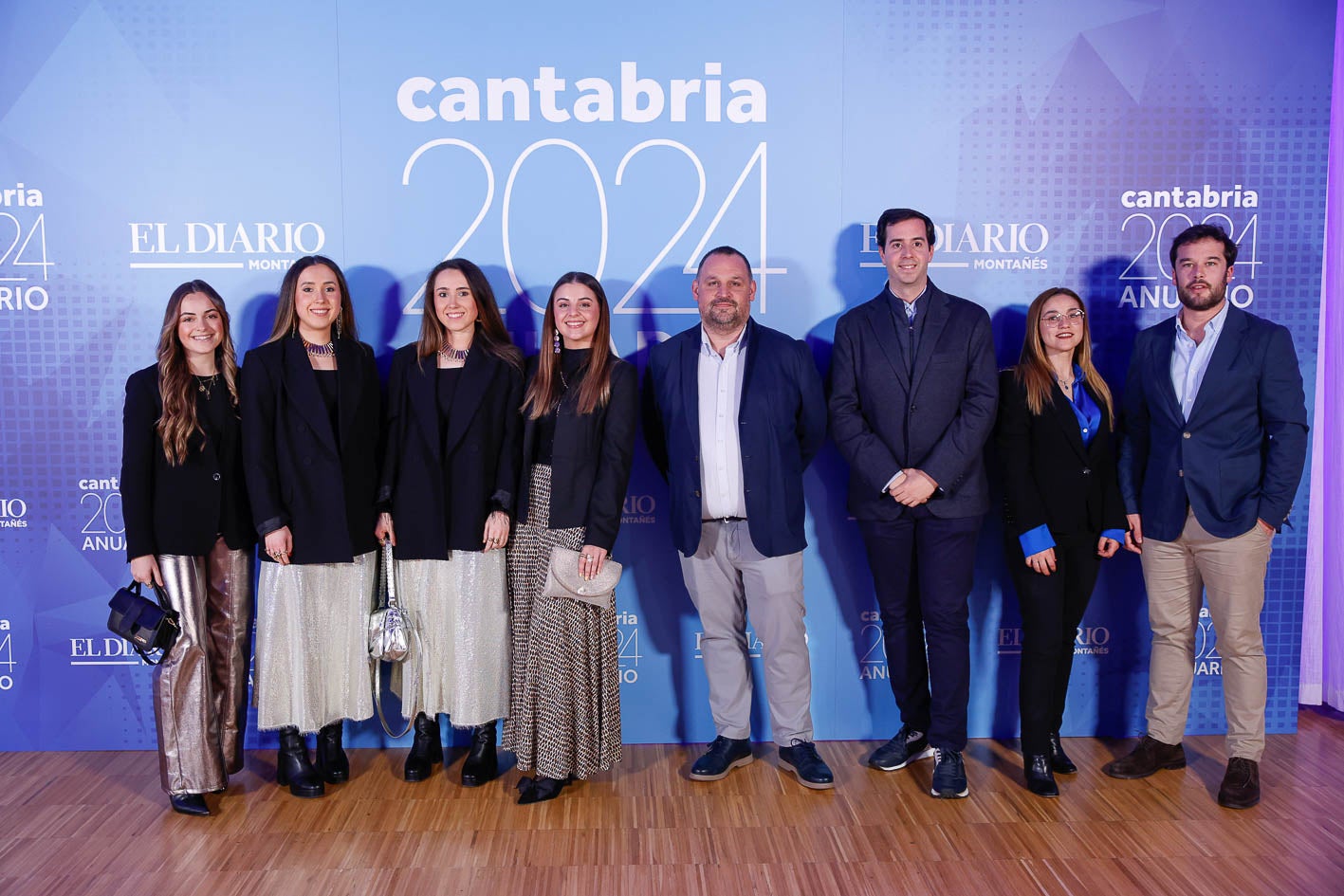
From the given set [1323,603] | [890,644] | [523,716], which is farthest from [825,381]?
[1323,603]

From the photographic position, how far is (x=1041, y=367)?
3.38 m

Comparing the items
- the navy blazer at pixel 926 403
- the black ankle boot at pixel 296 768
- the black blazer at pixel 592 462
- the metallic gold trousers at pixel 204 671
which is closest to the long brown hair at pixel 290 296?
the metallic gold trousers at pixel 204 671

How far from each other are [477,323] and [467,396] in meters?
0.33

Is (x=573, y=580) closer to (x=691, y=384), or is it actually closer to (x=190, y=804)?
(x=691, y=384)

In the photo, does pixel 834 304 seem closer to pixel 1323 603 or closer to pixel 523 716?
pixel 523 716

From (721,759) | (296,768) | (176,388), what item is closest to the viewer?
(176,388)

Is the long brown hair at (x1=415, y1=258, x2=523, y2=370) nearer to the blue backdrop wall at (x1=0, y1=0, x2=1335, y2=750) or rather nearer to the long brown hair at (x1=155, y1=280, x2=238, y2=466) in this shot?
the blue backdrop wall at (x1=0, y1=0, x2=1335, y2=750)

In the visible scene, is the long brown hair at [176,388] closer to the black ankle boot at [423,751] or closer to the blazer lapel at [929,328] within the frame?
the black ankle boot at [423,751]

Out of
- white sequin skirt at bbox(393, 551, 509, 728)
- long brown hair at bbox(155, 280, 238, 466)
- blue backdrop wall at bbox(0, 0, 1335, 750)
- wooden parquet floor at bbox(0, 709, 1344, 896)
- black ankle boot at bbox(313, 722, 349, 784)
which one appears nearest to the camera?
wooden parquet floor at bbox(0, 709, 1344, 896)

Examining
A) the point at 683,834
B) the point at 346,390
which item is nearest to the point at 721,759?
the point at 683,834

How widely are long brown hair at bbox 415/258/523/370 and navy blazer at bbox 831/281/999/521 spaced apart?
1.29m

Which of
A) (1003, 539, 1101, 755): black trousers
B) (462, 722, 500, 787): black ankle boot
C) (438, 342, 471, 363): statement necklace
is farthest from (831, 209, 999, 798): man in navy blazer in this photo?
(462, 722, 500, 787): black ankle boot

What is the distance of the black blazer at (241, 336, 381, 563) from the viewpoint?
321 cm

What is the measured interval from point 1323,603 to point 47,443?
5.80 metres
